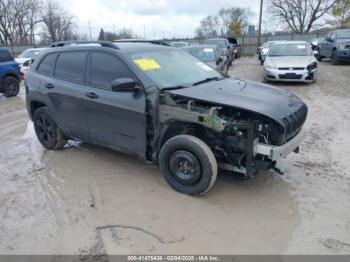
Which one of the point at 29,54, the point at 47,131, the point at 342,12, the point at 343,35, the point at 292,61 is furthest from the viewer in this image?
the point at 342,12

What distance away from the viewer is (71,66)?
200 inches

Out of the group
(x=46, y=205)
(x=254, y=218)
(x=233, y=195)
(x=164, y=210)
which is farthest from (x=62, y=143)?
(x=254, y=218)

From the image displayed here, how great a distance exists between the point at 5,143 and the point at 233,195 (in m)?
4.63

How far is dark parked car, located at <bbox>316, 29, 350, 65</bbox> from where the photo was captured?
1617cm

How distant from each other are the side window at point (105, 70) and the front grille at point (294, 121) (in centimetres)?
199

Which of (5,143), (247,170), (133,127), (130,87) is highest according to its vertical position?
(130,87)

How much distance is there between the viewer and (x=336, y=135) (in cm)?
616

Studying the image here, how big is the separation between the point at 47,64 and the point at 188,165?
3.14 meters

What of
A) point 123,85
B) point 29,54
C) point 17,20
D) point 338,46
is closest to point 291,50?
point 338,46

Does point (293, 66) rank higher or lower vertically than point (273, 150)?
higher

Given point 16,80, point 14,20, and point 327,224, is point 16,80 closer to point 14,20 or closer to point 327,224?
point 327,224

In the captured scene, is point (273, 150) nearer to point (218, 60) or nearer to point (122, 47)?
point (122, 47)

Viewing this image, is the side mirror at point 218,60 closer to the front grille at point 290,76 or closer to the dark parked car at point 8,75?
the front grille at point 290,76

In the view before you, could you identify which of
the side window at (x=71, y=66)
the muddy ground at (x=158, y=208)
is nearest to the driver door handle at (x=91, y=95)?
the side window at (x=71, y=66)
